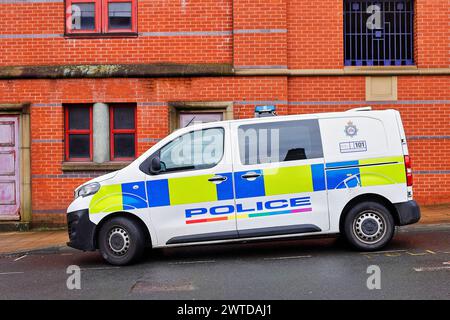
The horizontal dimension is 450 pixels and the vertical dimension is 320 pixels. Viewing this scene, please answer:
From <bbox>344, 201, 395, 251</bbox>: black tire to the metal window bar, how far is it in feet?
18.4

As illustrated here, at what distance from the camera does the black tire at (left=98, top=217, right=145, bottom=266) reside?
7.84m

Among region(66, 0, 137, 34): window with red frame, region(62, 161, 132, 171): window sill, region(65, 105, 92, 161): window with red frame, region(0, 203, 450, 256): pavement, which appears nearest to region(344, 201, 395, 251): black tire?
region(0, 203, 450, 256): pavement

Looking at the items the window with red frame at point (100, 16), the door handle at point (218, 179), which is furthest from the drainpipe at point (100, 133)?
the door handle at point (218, 179)

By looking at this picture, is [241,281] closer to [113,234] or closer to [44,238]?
[113,234]

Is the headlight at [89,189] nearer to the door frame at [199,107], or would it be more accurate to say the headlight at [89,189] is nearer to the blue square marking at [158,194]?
the blue square marking at [158,194]

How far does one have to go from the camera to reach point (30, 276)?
7648 millimetres

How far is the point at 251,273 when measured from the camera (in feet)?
23.3

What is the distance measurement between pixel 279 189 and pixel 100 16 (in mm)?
6908

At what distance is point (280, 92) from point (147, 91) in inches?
110

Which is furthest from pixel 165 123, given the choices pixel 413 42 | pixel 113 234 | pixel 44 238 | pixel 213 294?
pixel 213 294

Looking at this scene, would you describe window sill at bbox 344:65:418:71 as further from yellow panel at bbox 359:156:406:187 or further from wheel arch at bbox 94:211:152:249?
wheel arch at bbox 94:211:152:249

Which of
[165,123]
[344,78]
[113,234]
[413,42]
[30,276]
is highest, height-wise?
[413,42]

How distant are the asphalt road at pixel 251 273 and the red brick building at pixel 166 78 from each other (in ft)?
11.4
